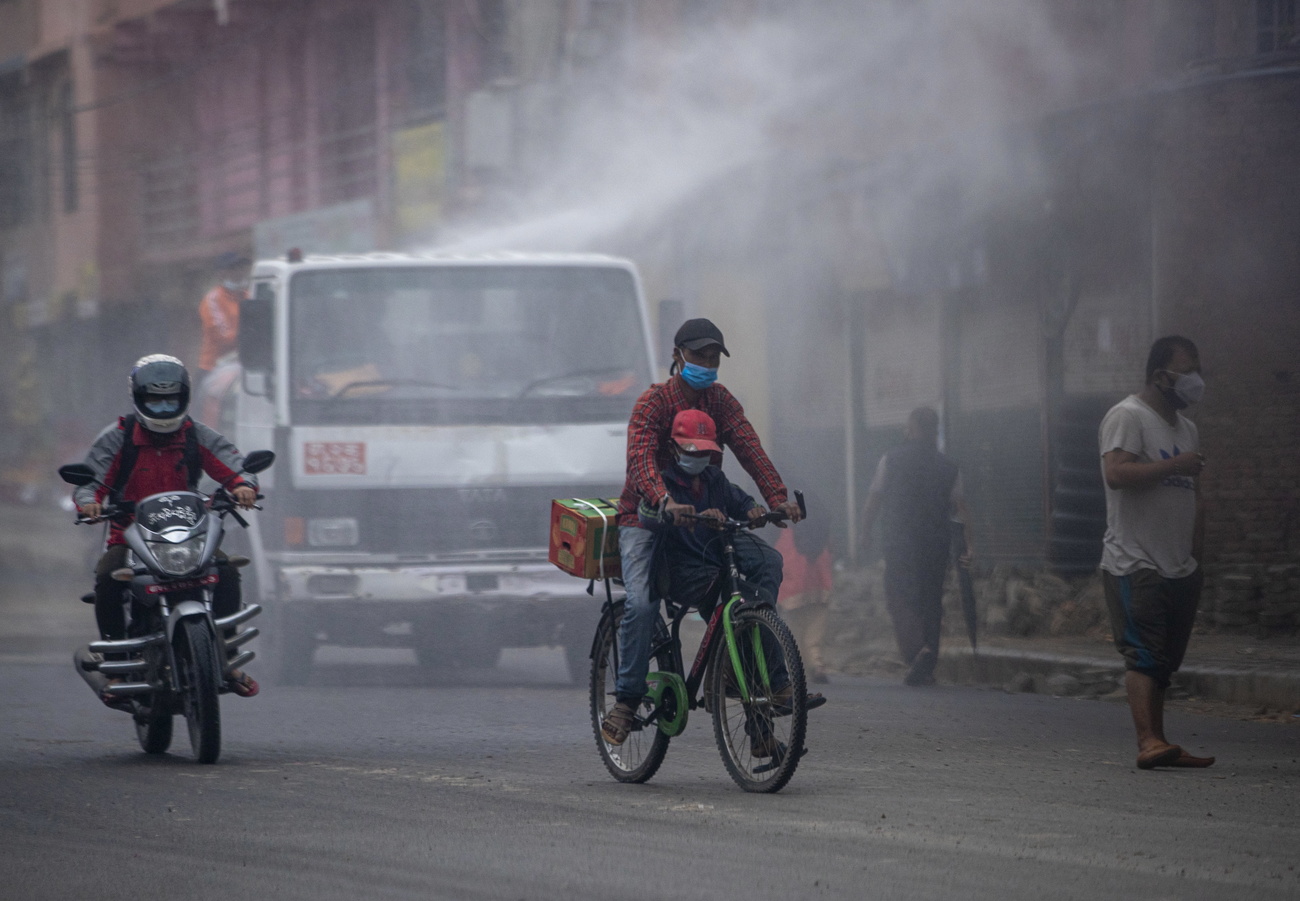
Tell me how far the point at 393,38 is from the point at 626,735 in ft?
65.8

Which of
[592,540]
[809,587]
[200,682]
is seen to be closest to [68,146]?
[809,587]

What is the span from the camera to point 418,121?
24812 mm

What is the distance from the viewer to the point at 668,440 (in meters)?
6.79

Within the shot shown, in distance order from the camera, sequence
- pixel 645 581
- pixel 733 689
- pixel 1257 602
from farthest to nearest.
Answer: pixel 1257 602, pixel 645 581, pixel 733 689

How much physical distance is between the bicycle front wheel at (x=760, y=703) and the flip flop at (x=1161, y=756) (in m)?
1.56

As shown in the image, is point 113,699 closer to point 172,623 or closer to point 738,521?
point 172,623

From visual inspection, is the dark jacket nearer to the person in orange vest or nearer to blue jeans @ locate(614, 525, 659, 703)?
blue jeans @ locate(614, 525, 659, 703)

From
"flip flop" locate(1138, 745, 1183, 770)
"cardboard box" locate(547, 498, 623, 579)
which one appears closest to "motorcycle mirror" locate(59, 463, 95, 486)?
"cardboard box" locate(547, 498, 623, 579)

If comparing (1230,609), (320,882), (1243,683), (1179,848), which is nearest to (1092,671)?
(1243,683)

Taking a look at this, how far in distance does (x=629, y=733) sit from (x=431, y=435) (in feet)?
14.6

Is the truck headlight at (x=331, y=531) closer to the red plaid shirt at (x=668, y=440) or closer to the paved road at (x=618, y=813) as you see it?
the paved road at (x=618, y=813)

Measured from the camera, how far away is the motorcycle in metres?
7.26

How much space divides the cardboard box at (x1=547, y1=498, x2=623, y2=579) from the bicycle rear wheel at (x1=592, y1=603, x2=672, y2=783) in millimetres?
167

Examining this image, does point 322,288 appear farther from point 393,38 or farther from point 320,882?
point 393,38
